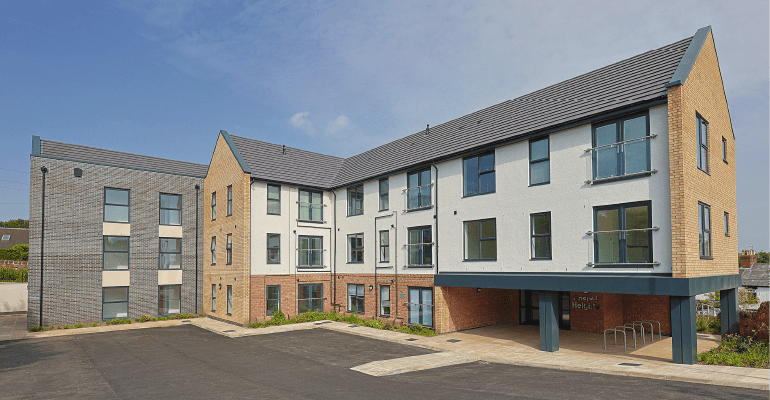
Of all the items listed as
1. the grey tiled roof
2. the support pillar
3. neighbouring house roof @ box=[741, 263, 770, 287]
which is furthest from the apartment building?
neighbouring house roof @ box=[741, 263, 770, 287]

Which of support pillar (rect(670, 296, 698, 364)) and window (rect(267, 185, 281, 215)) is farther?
window (rect(267, 185, 281, 215))

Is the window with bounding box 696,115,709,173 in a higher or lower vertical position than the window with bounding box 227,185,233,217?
higher

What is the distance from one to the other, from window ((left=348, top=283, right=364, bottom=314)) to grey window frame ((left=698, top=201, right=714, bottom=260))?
1344 cm

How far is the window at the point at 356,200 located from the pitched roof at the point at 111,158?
8734 mm

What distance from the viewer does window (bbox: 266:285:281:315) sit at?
821 inches

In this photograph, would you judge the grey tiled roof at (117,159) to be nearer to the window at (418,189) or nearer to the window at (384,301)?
the window at (384,301)

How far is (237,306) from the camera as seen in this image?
20.6 m

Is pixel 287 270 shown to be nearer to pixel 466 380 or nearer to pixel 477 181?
pixel 477 181

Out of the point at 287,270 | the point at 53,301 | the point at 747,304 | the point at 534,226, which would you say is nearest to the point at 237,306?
the point at 287,270

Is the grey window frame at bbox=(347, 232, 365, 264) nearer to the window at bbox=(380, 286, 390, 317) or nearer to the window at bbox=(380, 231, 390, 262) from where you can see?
the window at bbox=(380, 231, 390, 262)

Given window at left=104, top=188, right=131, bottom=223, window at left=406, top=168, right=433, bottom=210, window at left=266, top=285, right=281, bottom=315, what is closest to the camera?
window at left=406, top=168, right=433, bottom=210

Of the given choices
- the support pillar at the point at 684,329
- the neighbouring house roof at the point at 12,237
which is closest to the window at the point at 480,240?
the support pillar at the point at 684,329

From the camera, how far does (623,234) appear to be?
1207 centimetres

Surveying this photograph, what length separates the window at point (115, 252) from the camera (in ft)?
71.0
